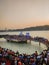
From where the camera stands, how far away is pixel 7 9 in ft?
→ 6.91

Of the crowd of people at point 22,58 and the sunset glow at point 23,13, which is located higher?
the sunset glow at point 23,13

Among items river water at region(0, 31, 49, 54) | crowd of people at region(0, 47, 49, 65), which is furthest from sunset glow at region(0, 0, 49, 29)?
crowd of people at region(0, 47, 49, 65)

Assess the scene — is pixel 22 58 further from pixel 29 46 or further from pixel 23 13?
pixel 23 13

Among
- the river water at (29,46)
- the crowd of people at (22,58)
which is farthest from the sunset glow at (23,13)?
the crowd of people at (22,58)

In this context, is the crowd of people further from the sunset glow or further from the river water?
the sunset glow

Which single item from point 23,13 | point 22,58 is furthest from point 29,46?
point 23,13

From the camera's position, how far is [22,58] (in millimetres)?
1991


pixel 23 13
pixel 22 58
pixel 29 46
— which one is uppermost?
pixel 23 13

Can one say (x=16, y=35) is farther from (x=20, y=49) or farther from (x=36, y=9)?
(x=36, y=9)

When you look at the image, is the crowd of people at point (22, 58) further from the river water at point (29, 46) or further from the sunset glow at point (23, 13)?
the sunset glow at point (23, 13)

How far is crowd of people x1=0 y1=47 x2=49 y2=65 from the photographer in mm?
1956

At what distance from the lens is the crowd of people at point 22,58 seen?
1956mm

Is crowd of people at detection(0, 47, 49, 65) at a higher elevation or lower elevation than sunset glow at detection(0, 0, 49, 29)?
lower

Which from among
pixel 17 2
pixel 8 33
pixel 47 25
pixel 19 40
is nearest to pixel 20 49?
pixel 19 40
